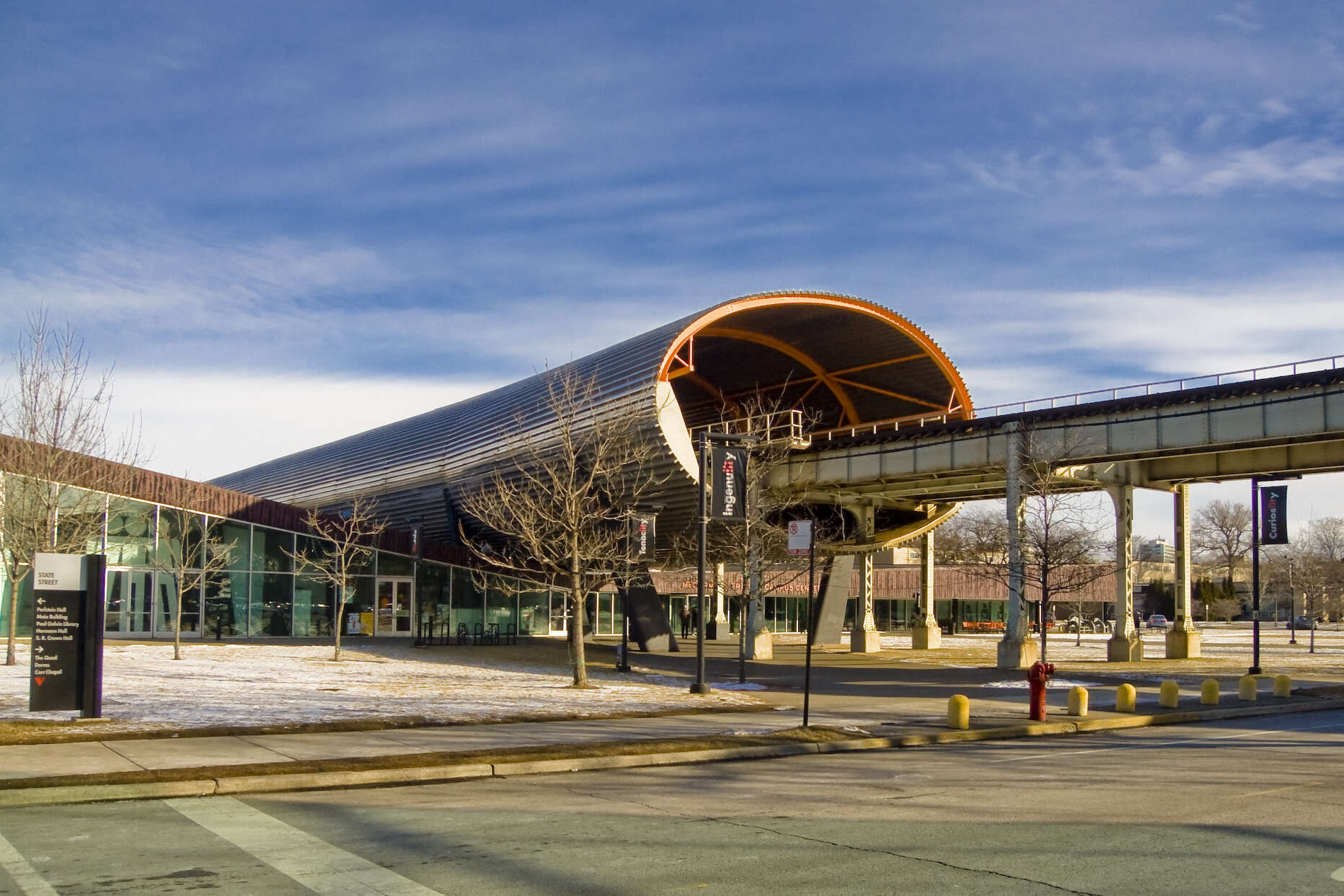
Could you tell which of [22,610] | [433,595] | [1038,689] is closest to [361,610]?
[433,595]

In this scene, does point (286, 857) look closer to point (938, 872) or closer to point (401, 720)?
point (938, 872)

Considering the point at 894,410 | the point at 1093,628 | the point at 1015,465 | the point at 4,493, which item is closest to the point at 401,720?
the point at 4,493

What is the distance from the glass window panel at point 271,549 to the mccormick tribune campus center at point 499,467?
0.17 feet

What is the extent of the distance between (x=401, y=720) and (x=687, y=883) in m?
9.66

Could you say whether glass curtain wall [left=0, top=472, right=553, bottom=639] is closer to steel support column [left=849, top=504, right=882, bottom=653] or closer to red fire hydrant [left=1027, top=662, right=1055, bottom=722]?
steel support column [left=849, top=504, right=882, bottom=653]

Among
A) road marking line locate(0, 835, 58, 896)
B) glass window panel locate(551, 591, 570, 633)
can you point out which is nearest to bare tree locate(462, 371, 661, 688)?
glass window panel locate(551, 591, 570, 633)

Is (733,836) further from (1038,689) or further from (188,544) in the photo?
(188,544)

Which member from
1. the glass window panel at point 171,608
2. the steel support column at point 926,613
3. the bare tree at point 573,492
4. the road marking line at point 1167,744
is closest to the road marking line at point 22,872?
the road marking line at point 1167,744

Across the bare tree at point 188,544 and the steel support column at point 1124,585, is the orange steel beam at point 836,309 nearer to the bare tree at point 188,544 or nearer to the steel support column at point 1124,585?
the steel support column at point 1124,585

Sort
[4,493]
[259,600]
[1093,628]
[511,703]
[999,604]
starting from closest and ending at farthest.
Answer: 1. [511,703]
2. [4,493]
3. [259,600]
4. [1093,628]
5. [999,604]

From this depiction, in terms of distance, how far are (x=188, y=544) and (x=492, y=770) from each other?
28.6 metres

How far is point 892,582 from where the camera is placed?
86250 millimetres

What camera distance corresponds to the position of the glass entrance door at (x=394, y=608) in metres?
44.8

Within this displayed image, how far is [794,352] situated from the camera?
48.5 meters
